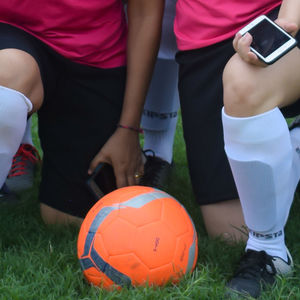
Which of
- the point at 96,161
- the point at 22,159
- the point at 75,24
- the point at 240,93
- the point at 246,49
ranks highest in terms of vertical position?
the point at 246,49

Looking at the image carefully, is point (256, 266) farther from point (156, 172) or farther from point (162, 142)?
point (162, 142)

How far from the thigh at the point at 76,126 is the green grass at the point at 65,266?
20cm

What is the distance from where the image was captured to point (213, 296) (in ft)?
6.68

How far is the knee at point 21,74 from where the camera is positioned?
2309 mm

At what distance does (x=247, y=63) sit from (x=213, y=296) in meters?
0.77

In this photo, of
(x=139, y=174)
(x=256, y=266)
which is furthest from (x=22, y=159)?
(x=256, y=266)

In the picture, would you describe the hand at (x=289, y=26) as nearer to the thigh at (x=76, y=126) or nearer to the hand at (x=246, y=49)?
the hand at (x=246, y=49)

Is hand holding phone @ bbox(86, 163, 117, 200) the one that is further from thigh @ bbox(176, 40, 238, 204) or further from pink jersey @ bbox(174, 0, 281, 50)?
pink jersey @ bbox(174, 0, 281, 50)

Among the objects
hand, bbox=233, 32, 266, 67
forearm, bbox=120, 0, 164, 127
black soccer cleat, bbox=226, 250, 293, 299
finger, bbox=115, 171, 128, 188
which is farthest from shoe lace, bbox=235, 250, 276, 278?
forearm, bbox=120, 0, 164, 127

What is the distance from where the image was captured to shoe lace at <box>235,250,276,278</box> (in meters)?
2.14

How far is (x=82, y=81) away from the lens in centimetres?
278

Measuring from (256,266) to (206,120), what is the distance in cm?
71

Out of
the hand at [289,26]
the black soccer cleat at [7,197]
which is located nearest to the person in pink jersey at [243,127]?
the hand at [289,26]

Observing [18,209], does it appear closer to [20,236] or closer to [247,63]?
[20,236]
